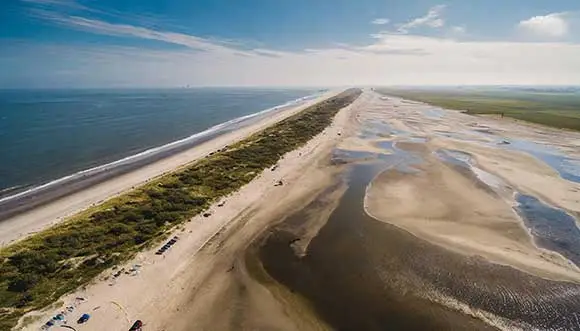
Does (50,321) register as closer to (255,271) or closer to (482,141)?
(255,271)

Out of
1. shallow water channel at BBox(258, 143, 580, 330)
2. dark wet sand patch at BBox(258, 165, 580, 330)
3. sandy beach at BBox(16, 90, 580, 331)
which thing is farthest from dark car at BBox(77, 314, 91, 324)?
shallow water channel at BBox(258, 143, 580, 330)

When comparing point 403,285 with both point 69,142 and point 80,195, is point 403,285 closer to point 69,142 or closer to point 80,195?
point 80,195

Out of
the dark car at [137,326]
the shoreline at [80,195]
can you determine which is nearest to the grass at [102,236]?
the shoreline at [80,195]

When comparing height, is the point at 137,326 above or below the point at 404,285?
above

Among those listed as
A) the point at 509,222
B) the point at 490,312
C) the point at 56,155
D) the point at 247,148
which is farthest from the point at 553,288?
the point at 56,155

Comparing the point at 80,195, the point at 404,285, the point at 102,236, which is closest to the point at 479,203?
the point at 404,285

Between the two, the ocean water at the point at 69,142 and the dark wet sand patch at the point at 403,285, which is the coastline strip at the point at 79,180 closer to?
the ocean water at the point at 69,142

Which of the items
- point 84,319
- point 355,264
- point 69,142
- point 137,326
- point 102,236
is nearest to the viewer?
point 137,326
